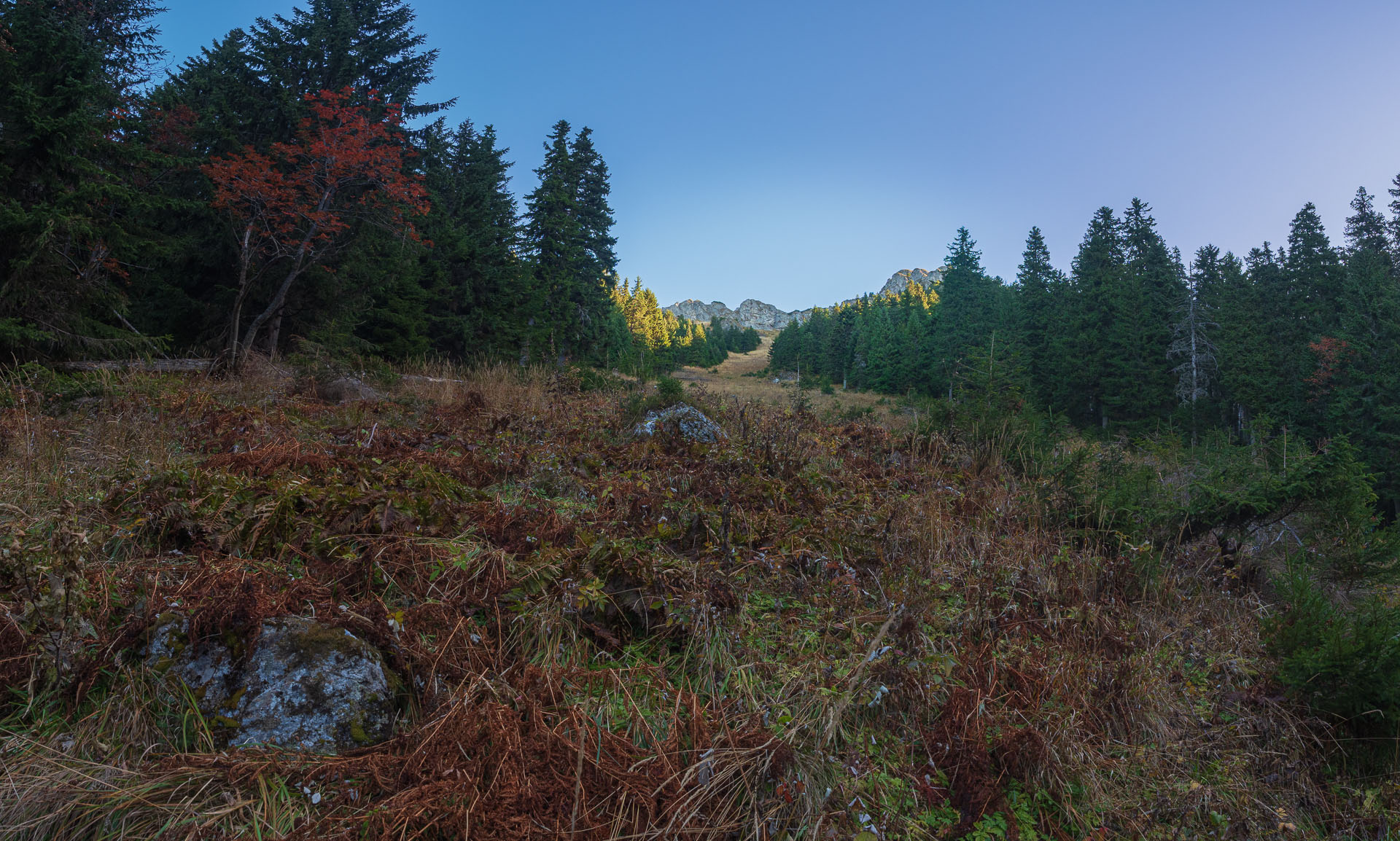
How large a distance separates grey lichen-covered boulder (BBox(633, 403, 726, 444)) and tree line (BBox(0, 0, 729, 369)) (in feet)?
14.1

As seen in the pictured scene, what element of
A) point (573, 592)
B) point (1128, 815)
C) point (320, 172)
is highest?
point (320, 172)

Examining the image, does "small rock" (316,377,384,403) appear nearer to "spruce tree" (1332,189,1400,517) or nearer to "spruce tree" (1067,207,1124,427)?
"spruce tree" (1332,189,1400,517)

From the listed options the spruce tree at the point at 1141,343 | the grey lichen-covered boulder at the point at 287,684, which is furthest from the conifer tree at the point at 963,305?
the grey lichen-covered boulder at the point at 287,684

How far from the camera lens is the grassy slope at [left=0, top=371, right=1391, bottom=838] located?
178 cm

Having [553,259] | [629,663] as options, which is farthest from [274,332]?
[629,663]

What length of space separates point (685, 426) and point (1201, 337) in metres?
29.6

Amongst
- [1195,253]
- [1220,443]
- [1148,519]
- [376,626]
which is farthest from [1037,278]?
[376,626]

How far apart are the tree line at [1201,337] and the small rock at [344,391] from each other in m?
12.4

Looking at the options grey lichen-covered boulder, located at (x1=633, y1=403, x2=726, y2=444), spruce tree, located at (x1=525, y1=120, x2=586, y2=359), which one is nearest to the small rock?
grey lichen-covered boulder, located at (x1=633, y1=403, x2=726, y2=444)

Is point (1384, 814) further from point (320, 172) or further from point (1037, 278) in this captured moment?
point (1037, 278)

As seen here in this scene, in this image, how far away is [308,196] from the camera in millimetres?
13008

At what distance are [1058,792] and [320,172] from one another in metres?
15.4

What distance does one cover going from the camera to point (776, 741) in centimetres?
198

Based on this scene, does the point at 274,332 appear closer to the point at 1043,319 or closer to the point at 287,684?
the point at 287,684
